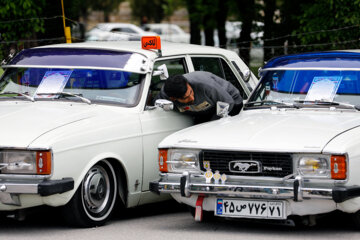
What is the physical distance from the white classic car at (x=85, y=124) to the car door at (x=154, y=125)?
10mm

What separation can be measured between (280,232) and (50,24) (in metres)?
10.00

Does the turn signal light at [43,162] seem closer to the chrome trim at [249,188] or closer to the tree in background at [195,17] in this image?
the chrome trim at [249,188]

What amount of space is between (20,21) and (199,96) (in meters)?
7.32

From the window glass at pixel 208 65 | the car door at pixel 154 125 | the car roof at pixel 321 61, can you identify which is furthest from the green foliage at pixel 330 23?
the car door at pixel 154 125

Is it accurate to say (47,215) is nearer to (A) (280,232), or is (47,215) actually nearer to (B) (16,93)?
(B) (16,93)

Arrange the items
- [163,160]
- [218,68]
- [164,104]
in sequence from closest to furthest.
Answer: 1. [163,160]
2. [164,104]
3. [218,68]

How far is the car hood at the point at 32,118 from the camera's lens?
757 cm

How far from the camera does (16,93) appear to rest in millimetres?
9102

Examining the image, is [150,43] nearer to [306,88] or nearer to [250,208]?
[306,88]

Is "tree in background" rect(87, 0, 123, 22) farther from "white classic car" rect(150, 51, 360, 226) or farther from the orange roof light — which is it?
"white classic car" rect(150, 51, 360, 226)

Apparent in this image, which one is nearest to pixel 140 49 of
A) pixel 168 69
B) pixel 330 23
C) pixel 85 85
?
pixel 168 69

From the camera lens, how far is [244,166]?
742 centimetres

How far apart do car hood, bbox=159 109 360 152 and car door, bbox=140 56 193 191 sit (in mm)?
656

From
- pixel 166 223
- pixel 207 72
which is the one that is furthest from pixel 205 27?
pixel 166 223
